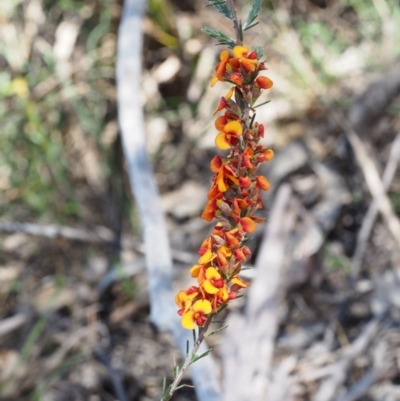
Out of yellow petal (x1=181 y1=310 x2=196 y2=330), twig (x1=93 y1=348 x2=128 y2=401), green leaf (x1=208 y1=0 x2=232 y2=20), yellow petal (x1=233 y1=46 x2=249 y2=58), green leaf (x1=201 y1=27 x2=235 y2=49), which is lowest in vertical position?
yellow petal (x1=181 y1=310 x2=196 y2=330)

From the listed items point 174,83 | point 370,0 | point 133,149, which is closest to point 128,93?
point 133,149

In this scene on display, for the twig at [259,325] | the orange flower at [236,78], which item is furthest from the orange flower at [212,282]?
the twig at [259,325]

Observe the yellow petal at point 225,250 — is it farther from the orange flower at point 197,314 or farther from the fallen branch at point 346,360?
the fallen branch at point 346,360

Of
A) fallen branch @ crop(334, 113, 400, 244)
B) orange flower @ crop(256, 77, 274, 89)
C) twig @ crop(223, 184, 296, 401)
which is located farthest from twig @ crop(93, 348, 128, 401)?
orange flower @ crop(256, 77, 274, 89)

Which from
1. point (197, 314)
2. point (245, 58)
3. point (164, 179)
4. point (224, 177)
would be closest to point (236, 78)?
point (245, 58)

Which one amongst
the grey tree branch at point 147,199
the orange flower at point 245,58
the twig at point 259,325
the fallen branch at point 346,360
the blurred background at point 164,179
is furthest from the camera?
the blurred background at point 164,179

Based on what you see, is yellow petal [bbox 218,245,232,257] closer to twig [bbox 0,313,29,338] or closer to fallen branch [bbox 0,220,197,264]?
fallen branch [bbox 0,220,197,264]
